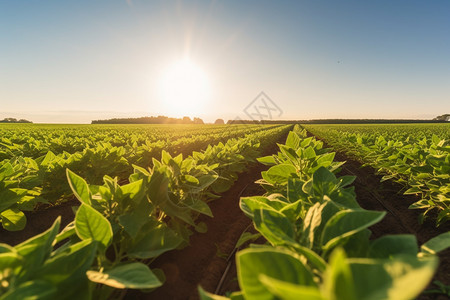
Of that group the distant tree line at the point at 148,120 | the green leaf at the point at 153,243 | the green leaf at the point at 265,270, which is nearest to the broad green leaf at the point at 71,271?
the green leaf at the point at 153,243

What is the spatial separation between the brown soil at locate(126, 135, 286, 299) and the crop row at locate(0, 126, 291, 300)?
345 millimetres

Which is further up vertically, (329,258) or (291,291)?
(291,291)

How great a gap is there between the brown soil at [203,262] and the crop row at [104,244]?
0.35m

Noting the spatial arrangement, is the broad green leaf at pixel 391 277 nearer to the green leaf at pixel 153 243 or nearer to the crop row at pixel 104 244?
the crop row at pixel 104 244

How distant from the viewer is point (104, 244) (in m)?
1.02

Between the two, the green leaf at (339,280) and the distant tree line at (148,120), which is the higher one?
the distant tree line at (148,120)

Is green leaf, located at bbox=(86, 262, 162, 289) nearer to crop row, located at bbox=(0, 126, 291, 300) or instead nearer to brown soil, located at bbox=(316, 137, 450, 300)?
crop row, located at bbox=(0, 126, 291, 300)

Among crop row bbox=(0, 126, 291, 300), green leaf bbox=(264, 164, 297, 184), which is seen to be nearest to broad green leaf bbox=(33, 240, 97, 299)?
crop row bbox=(0, 126, 291, 300)

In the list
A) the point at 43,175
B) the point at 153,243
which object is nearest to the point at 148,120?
the point at 43,175

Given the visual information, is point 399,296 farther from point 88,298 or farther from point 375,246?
point 88,298

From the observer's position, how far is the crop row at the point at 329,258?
44 cm

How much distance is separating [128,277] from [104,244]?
0.86ft

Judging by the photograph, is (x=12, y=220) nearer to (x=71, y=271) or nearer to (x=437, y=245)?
(x=71, y=271)

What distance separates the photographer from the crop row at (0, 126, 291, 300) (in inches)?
30.2
